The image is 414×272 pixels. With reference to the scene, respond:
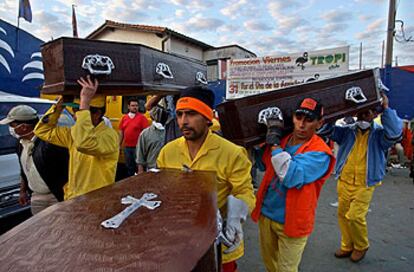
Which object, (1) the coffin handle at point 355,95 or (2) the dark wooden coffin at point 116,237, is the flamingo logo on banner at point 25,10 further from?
(2) the dark wooden coffin at point 116,237

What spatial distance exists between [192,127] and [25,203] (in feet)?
7.60

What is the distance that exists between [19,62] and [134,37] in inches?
502

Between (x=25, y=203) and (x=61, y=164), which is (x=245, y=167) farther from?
(x=25, y=203)

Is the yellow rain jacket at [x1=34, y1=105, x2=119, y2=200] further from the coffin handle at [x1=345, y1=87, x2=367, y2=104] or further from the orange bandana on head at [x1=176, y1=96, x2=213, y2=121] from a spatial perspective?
the coffin handle at [x1=345, y1=87, x2=367, y2=104]

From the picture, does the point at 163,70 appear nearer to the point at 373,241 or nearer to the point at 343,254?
the point at 343,254

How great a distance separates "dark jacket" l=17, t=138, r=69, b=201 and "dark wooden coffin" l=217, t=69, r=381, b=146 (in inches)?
51.1

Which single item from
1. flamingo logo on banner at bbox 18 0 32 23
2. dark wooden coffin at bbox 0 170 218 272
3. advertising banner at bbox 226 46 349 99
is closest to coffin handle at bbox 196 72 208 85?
dark wooden coffin at bbox 0 170 218 272

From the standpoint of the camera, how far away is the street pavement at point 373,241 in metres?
3.20

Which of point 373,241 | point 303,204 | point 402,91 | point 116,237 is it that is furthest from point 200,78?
point 402,91

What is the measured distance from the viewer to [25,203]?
10.1 feet

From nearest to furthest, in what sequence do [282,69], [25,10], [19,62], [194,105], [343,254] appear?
[194,105] < [343,254] < [19,62] < [25,10] < [282,69]

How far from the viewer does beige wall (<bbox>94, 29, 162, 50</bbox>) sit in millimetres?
16953

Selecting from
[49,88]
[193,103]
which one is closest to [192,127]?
[193,103]

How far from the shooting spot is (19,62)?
5594 millimetres
